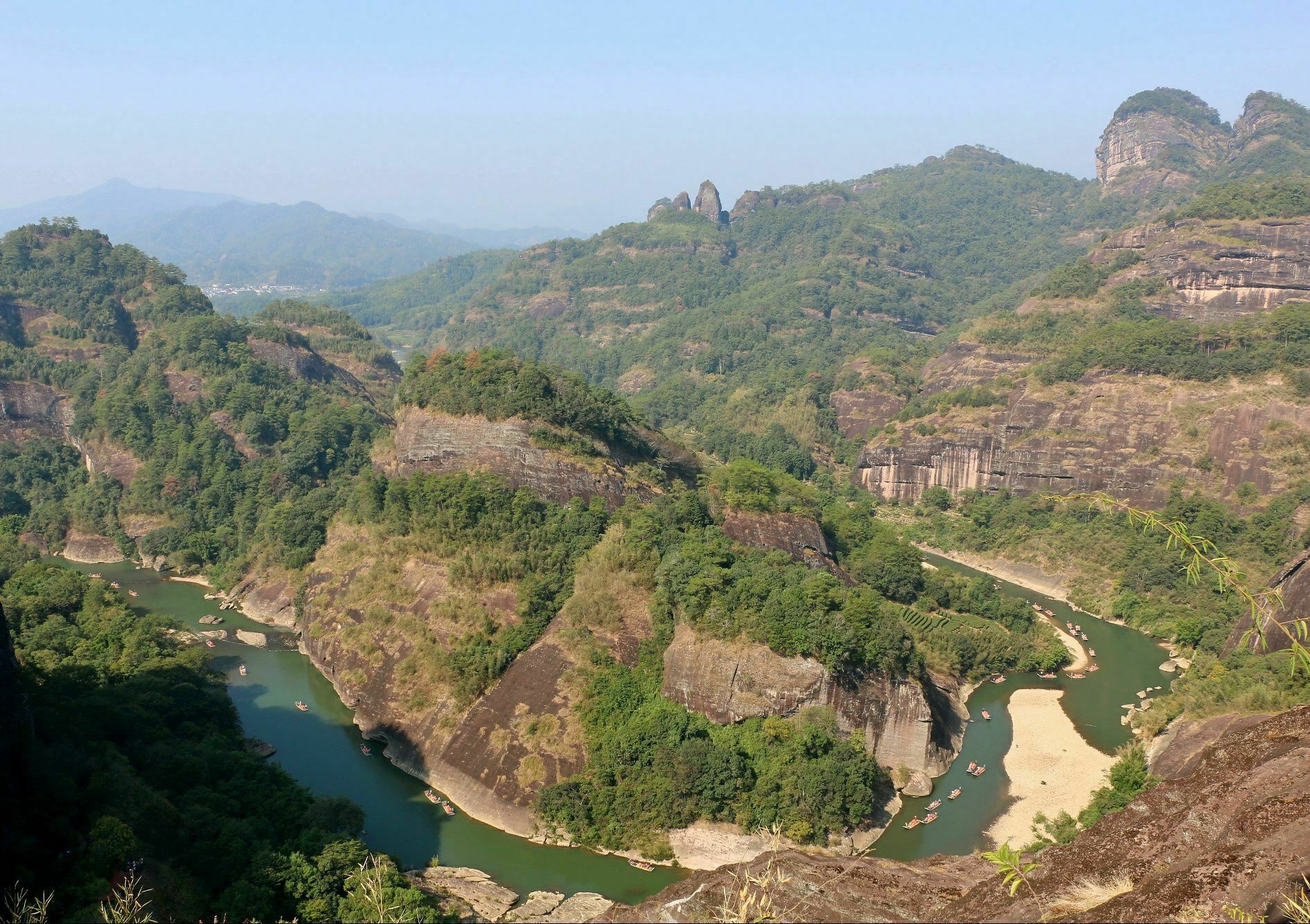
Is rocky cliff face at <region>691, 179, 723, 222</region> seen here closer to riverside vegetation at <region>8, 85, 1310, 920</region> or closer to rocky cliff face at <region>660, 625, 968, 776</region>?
riverside vegetation at <region>8, 85, 1310, 920</region>

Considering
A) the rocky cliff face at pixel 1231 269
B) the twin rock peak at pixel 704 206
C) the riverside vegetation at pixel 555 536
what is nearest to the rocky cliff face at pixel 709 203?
the twin rock peak at pixel 704 206

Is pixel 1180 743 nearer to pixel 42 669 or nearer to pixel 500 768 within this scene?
pixel 500 768

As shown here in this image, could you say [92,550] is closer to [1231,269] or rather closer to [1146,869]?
[1146,869]

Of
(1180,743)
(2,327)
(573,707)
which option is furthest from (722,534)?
(2,327)

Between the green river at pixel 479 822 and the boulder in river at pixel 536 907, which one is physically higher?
the boulder in river at pixel 536 907

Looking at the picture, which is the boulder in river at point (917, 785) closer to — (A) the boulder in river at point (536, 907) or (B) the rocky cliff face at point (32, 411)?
(A) the boulder in river at point (536, 907)

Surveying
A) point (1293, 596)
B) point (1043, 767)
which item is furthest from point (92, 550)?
point (1293, 596)

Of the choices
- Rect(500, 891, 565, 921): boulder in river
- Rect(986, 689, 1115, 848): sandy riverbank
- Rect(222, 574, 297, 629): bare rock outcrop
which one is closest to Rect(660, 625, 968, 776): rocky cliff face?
Rect(986, 689, 1115, 848): sandy riverbank
